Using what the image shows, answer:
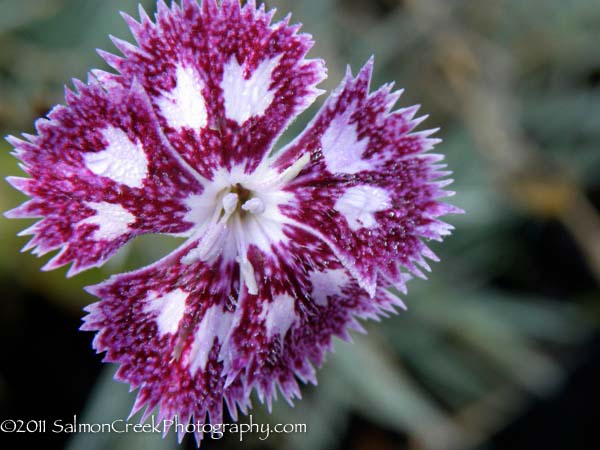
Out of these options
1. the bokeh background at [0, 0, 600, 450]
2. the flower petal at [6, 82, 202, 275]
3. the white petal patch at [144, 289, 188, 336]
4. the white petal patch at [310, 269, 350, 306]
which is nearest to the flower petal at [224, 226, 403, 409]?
the white petal patch at [310, 269, 350, 306]

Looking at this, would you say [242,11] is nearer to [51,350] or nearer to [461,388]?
[51,350]

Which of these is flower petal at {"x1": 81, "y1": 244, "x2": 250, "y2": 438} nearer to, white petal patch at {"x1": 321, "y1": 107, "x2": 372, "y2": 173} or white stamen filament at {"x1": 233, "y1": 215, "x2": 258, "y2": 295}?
white stamen filament at {"x1": 233, "y1": 215, "x2": 258, "y2": 295}

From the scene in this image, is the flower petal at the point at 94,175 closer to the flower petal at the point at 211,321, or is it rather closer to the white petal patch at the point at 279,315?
the flower petal at the point at 211,321

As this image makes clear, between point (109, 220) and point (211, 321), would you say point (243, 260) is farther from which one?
point (109, 220)

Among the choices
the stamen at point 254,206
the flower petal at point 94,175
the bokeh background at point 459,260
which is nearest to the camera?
the flower petal at point 94,175

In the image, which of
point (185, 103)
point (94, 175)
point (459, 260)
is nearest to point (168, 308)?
point (94, 175)

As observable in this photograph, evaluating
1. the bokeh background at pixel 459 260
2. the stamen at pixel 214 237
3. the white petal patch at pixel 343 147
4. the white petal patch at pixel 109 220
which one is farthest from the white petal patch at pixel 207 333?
the bokeh background at pixel 459 260

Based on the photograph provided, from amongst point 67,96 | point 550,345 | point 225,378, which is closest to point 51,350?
point 225,378
